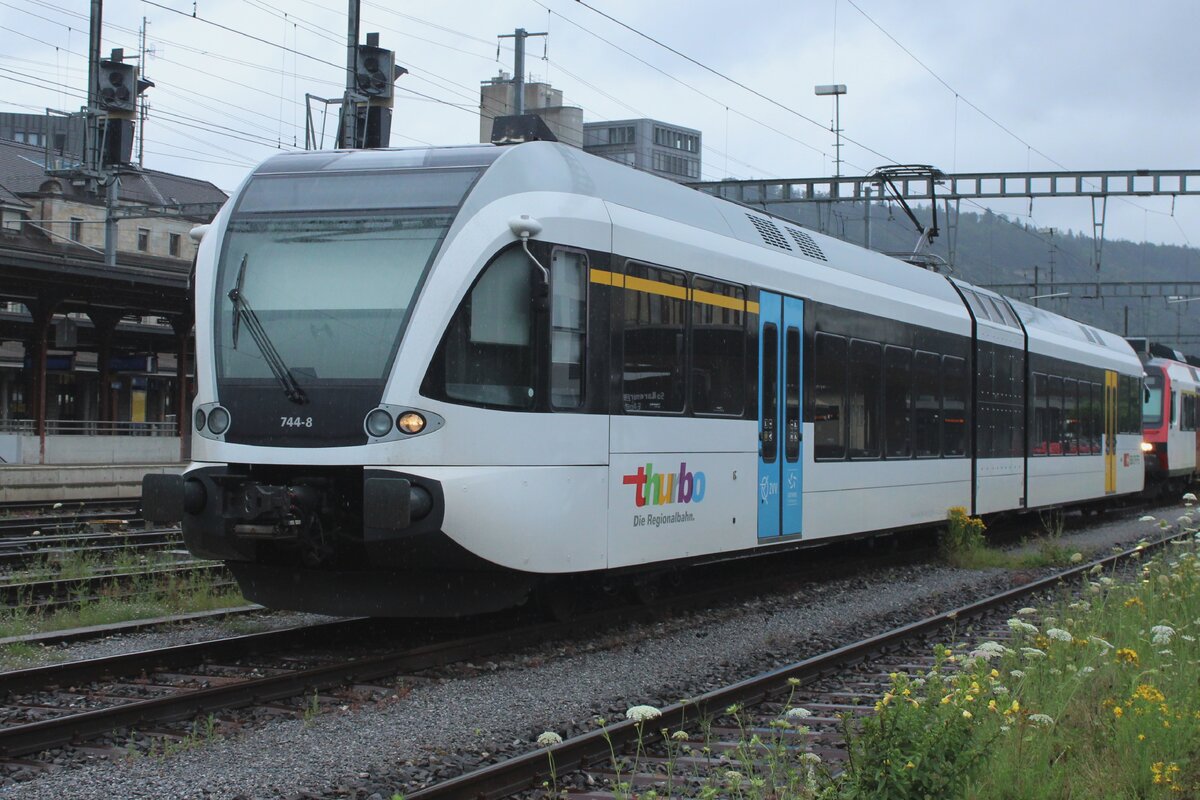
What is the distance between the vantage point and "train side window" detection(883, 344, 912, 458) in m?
14.2

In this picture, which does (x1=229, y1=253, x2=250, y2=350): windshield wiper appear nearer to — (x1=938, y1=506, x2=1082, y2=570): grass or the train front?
the train front

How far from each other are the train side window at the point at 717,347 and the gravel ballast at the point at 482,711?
67.8 inches

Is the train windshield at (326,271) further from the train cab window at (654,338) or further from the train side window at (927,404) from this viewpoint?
the train side window at (927,404)

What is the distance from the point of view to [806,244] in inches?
517

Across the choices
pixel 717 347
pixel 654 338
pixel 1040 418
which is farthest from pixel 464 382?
pixel 1040 418

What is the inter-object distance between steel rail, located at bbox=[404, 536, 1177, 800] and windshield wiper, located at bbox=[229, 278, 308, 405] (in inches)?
118

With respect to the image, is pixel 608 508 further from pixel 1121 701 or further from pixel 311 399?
pixel 1121 701

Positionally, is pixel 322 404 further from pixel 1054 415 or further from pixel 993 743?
pixel 1054 415

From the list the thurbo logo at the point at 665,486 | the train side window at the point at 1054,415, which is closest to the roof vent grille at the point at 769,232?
the thurbo logo at the point at 665,486

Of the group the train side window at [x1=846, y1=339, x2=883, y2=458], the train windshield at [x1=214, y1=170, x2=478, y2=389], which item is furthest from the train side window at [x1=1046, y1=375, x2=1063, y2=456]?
the train windshield at [x1=214, y1=170, x2=478, y2=389]

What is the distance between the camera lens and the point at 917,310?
1527 centimetres

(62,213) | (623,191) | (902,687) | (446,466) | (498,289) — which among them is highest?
(62,213)

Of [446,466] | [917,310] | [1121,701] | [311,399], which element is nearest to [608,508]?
[446,466]

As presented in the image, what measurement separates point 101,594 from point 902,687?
8.03 metres
